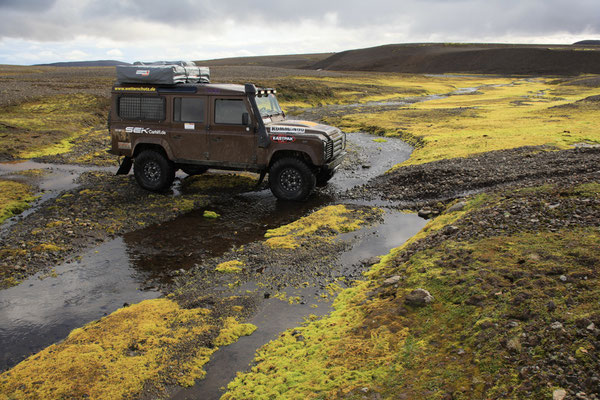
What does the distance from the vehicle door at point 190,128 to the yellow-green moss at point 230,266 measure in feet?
14.6

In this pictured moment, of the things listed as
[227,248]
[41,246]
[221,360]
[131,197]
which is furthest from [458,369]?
[131,197]

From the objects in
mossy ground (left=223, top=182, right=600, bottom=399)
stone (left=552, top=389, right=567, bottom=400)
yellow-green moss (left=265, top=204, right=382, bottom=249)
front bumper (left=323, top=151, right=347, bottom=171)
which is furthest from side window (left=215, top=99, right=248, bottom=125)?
stone (left=552, top=389, right=567, bottom=400)

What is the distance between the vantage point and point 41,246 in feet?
26.4

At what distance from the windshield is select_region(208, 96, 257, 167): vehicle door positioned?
0.40 meters

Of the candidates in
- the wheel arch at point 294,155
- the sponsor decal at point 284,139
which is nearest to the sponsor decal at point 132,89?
the sponsor decal at point 284,139

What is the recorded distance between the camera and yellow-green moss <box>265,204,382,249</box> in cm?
855

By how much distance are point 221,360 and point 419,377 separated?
2279 mm

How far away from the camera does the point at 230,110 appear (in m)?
10.7

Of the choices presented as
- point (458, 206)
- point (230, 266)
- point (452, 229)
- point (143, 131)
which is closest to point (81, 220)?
point (143, 131)

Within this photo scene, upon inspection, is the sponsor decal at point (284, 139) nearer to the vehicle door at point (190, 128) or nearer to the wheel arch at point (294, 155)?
the wheel arch at point (294, 155)

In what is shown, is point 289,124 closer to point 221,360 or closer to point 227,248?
point 227,248

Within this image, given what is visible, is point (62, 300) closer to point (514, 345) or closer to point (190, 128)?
point (190, 128)

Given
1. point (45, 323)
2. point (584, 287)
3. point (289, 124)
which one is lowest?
point (45, 323)

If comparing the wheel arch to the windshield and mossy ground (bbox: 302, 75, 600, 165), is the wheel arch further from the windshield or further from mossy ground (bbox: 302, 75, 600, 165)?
mossy ground (bbox: 302, 75, 600, 165)
